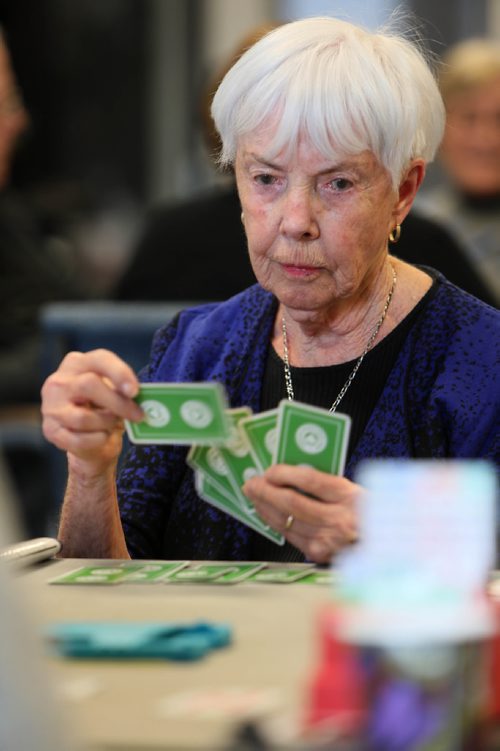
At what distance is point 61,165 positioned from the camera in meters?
8.80

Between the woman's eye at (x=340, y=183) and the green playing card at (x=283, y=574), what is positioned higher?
the woman's eye at (x=340, y=183)

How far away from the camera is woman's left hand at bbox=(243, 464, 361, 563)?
5.86 ft

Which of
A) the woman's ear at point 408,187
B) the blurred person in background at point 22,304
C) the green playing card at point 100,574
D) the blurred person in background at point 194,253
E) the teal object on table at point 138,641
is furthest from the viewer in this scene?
the blurred person in background at point 22,304

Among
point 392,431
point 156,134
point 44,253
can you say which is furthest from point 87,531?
point 156,134

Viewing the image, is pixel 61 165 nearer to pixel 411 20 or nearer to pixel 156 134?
pixel 156 134

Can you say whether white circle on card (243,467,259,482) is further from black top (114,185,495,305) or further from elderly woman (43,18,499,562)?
black top (114,185,495,305)

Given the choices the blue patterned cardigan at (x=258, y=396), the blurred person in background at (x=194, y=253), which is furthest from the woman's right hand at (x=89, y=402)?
the blurred person in background at (x=194, y=253)

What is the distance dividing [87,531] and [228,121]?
0.67 m

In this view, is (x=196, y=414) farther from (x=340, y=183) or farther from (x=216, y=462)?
(x=340, y=183)

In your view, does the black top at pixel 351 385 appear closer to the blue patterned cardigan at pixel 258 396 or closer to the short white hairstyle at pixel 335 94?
the blue patterned cardigan at pixel 258 396

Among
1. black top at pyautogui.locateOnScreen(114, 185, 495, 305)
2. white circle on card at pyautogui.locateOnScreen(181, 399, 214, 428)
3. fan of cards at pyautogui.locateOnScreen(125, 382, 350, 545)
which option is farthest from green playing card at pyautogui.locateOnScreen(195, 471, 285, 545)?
black top at pyautogui.locateOnScreen(114, 185, 495, 305)

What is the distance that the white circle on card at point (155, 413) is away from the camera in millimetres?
1835

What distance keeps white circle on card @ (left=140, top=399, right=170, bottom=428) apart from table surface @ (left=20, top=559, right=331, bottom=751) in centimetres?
29

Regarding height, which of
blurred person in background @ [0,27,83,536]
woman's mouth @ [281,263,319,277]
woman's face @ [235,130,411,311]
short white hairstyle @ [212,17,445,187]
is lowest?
blurred person in background @ [0,27,83,536]
